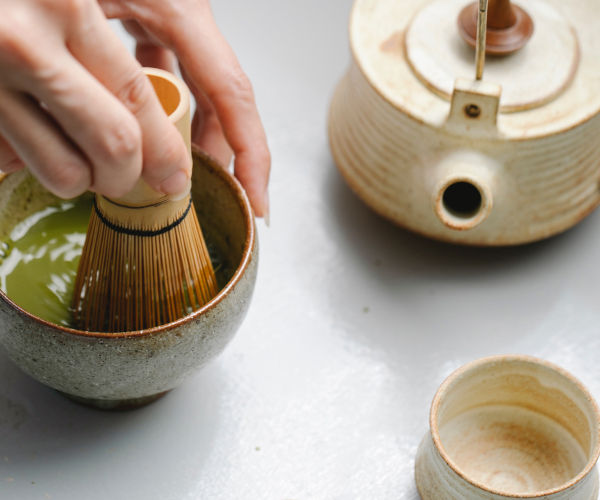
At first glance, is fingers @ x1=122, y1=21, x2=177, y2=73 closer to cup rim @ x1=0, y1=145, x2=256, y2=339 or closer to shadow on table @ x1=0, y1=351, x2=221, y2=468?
cup rim @ x1=0, y1=145, x2=256, y2=339

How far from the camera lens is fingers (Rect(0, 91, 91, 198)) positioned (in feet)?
1.40

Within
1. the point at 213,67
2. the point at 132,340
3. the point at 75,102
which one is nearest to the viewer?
the point at 75,102

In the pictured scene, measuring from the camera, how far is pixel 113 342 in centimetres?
54

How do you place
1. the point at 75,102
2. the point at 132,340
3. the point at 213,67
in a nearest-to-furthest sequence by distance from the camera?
the point at 75,102 < the point at 132,340 < the point at 213,67

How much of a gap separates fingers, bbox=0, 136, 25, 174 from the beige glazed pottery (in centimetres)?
31

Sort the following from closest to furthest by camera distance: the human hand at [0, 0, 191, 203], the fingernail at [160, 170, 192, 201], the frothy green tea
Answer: the human hand at [0, 0, 191, 203]
the fingernail at [160, 170, 192, 201]
the frothy green tea

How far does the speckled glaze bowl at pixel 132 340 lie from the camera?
546 mm

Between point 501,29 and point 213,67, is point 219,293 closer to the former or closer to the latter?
point 213,67

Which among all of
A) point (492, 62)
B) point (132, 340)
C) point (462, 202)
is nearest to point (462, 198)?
point (462, 202)

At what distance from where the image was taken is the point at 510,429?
677mm

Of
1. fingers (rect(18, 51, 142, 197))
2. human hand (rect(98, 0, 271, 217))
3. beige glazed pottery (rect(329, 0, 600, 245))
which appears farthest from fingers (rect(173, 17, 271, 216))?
fingers (rect(18, 51, 142, 197))

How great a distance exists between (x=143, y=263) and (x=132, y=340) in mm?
71

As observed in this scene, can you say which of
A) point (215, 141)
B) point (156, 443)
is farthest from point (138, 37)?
point (156, 443)

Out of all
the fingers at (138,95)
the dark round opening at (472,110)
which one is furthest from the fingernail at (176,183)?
the dark round opening at (472,110)
